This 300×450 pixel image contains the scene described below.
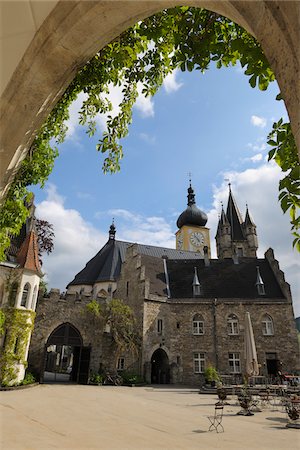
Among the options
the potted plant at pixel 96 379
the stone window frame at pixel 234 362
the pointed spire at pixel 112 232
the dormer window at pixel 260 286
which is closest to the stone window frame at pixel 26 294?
the potted plant at pixel 96 379

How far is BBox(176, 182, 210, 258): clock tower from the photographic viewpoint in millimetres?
→ 58409

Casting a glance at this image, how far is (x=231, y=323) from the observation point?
28109mm

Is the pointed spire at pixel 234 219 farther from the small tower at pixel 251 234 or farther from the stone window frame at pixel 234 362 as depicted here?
the stone window frame at pixel 234 362

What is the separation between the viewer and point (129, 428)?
9.07 metres

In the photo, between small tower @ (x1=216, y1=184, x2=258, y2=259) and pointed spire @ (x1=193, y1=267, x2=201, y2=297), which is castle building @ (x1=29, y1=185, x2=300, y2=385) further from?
small tower @ (x1=216, y1=184, x2=258, y2=259)

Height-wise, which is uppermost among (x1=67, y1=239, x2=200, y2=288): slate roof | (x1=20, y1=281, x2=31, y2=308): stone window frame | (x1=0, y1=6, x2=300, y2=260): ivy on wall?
(x1=67, y1=239, x2=200, y2=288): slate roof

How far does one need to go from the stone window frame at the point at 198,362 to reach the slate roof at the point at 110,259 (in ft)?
56.0

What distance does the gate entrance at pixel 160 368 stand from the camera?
2698 centimetres

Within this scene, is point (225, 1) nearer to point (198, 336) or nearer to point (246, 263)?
point (198, 336)

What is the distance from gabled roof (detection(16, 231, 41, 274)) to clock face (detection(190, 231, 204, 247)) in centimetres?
3868

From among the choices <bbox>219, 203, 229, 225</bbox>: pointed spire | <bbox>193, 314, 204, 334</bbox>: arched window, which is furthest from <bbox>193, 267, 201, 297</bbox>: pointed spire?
<bbox>219, 203, 229, 225</bbox>: pointed spire

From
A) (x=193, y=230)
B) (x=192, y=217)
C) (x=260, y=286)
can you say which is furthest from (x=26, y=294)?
(x=192, y=217)

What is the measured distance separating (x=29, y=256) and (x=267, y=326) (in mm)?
20136

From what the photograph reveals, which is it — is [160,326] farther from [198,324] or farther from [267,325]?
[267,325]
